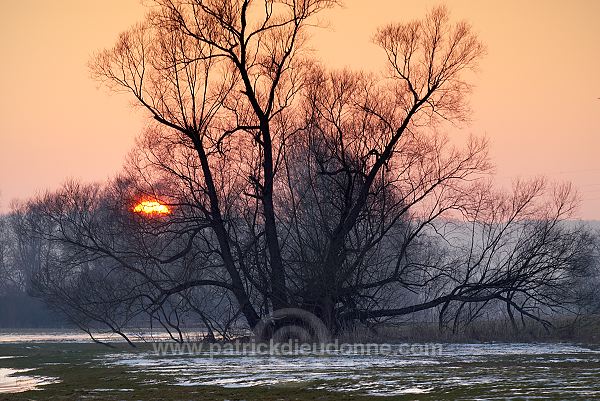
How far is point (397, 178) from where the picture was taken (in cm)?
3634

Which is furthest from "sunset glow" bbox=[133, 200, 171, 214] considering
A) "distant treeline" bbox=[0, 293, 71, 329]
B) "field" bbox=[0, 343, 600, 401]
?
"distant treeline" bbox=[0, 293, 71, 329]

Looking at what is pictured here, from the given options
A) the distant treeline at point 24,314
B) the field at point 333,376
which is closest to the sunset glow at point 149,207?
the field at point 333,376

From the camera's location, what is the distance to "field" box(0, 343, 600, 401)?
17688mm

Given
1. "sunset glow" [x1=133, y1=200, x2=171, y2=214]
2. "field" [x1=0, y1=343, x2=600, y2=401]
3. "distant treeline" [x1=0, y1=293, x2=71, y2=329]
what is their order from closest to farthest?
1. "field" [x1=0, y1=343, x2=600, y2=401]
2. "sunset glow" [x1=133, y1=200, x2=171, y2=214]
3. "distant treeline" [x1=0, y1=293, x2=71, y2=329]

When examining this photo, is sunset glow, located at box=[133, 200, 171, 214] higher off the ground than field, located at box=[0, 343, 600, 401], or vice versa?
sunset glow, located at box=[133, 200, 171, 214]

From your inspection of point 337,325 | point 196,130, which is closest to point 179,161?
point 196,130

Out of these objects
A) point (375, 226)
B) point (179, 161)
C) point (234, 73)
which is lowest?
point (375, 226)

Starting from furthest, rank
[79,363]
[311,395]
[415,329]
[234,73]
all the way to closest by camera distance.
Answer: [234,73], [415,329], [79,363], [311,395]

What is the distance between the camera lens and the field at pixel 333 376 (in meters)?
17.7

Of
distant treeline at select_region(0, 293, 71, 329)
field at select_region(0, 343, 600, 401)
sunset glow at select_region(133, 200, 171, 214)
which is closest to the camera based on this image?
field at select_region(0, 343, 600, 401)

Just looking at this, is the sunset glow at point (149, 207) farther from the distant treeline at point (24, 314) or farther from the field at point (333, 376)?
the distant treeline at point (24, 314)

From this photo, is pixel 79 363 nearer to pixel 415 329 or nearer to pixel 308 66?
pixel 415 329

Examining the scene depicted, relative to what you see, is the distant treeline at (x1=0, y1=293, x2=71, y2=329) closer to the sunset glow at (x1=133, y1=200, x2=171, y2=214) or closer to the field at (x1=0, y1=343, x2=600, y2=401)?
the sunset glow at (x1=133, y1=200, x2=171, y2=214)

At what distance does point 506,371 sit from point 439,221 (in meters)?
16.4
